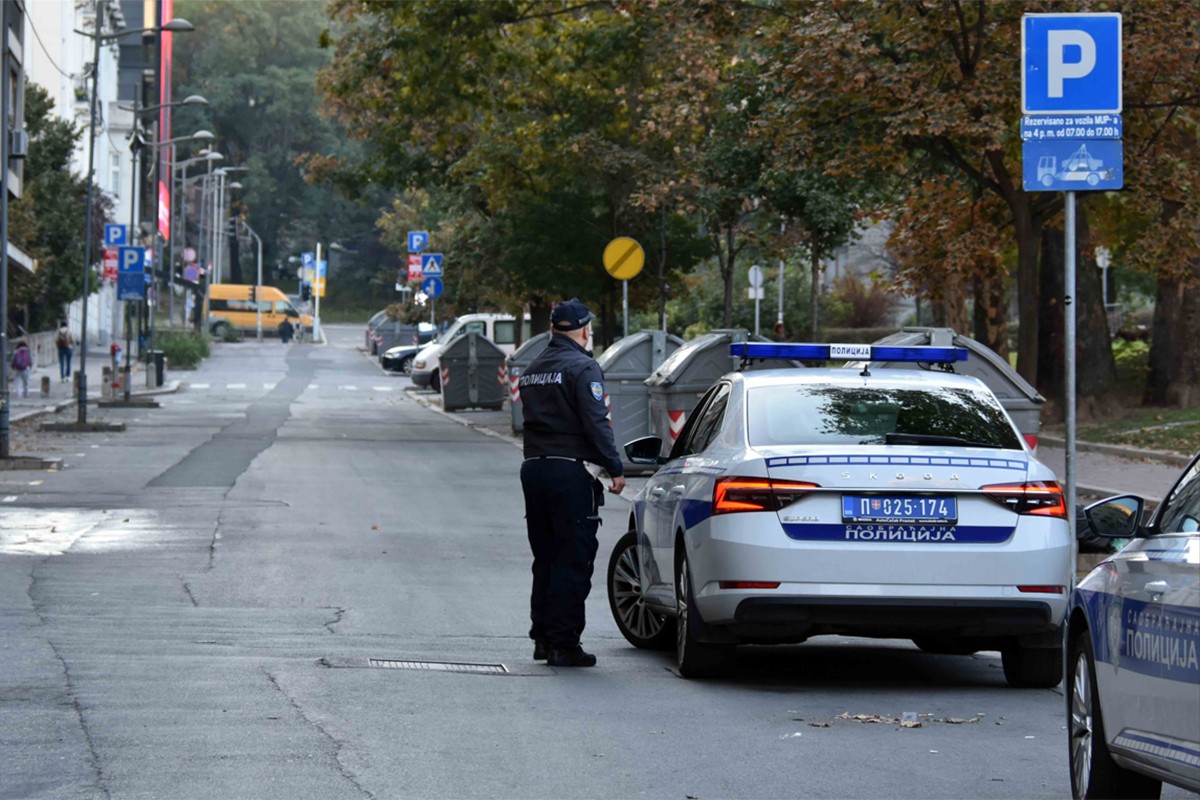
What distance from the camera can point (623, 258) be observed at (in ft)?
86.1

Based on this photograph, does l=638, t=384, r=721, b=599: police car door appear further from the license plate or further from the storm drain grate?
the license plate

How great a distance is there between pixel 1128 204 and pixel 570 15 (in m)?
12.9

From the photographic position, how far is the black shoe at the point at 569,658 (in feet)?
31.3

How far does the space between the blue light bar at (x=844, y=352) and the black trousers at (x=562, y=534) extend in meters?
1.03

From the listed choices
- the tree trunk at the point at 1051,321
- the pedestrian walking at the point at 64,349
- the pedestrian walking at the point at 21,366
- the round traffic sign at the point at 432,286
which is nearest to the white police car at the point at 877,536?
the tree trunk at the point at 1051,321

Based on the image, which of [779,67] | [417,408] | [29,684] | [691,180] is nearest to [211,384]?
[417,408]

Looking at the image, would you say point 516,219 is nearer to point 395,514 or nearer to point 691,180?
point 691,180

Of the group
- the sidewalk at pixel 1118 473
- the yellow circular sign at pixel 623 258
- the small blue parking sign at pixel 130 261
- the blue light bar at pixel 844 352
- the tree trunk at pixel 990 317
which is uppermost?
the small blue parking sign at pixel 130 261

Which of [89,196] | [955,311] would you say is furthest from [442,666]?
[955,311]

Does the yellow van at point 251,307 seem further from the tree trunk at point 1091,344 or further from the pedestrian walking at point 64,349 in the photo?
the tree trunk at point 1091,344

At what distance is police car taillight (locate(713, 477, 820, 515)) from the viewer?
27.9 feet

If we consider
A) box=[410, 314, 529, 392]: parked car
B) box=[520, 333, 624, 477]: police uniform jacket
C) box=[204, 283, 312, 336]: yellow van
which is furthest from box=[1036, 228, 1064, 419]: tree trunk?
box=[204, 283, 312, 336]: yellow van

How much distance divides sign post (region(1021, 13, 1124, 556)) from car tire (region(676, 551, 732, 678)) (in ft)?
9.48

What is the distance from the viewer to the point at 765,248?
38.0 metres
